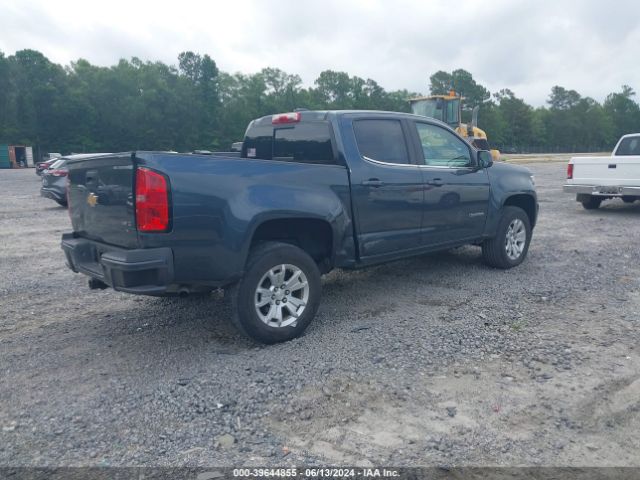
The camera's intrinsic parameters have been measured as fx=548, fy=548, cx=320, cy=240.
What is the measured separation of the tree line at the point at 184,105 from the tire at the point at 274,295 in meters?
67.2

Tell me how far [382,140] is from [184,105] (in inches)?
3023

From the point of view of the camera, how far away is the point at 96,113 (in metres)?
71.2

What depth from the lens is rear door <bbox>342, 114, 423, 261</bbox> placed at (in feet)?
17.0

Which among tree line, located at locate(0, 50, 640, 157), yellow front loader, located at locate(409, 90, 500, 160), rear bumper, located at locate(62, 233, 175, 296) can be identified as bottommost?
rear bumper, located at locate(62, 233, 175, 296)

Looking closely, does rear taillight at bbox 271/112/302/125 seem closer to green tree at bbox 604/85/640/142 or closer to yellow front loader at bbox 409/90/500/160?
yellow front loader at bbox 409/90/500/160

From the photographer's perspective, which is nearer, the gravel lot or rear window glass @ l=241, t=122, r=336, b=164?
the gravel lot

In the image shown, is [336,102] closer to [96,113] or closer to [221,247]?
[96,113]

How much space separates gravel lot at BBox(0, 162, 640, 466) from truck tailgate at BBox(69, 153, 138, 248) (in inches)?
37.6

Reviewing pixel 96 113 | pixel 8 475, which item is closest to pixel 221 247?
pixel 8 475

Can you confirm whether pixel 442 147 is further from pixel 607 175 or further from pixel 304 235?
pixel 607 175

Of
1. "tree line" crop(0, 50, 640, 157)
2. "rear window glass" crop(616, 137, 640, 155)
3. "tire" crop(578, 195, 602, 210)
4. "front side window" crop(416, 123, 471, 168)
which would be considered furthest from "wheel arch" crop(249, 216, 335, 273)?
"tree line" crop(0, 50, 640, 157)

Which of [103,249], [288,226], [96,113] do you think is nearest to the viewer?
[103,249]

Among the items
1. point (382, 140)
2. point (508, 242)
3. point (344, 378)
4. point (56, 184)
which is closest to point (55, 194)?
point (56, 184)

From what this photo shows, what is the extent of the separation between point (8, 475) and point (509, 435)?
8.89ft
